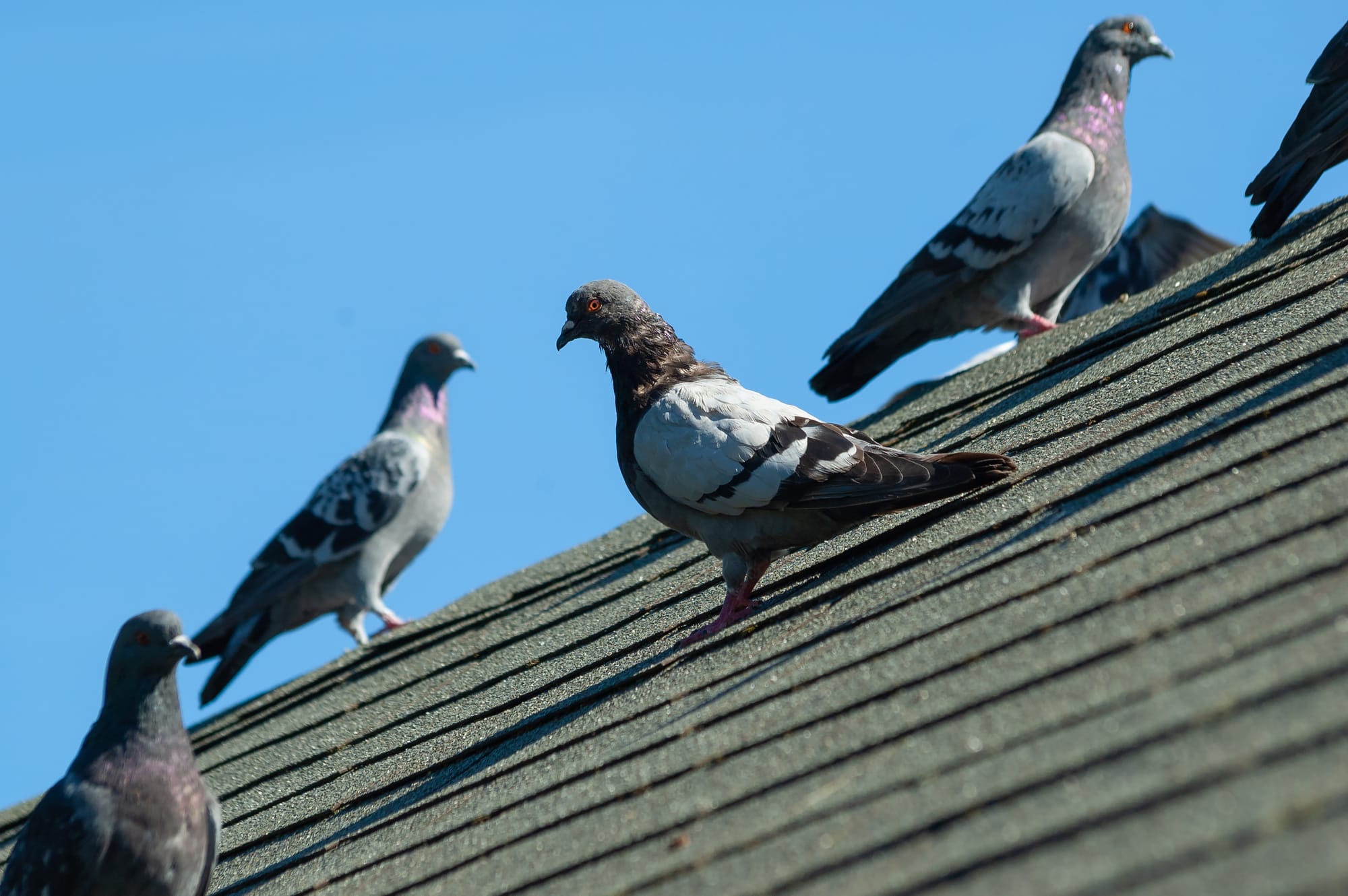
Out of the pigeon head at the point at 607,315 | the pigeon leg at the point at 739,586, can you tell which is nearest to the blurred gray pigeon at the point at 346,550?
the pigeon head at the point at 607,315

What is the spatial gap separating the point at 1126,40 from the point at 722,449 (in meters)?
4.48

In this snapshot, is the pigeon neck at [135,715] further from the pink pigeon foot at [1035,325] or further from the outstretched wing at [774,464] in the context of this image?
the pink pigeon foot at [1035,325]

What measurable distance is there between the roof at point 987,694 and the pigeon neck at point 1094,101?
1945mm

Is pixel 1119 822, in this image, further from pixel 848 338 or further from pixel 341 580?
pixel 341 580

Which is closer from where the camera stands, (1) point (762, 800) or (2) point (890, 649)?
(1) point (762, 800)

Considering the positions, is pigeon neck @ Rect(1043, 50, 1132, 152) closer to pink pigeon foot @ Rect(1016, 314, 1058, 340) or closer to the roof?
pink pigeon foot @ Rect(1016, 314, 1058, 340)

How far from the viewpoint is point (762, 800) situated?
232cm

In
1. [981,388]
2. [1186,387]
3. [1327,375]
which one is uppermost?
[981,388]

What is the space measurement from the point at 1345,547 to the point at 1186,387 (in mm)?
1461

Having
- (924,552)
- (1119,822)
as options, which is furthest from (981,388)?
(1119,822)

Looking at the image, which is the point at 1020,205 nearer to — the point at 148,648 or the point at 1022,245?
the point at 1022,245

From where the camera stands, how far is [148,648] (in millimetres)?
3801

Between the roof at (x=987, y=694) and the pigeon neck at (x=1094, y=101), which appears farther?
the pigeon neck at (x=1094, y=101)

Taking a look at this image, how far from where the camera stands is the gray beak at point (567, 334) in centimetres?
428
